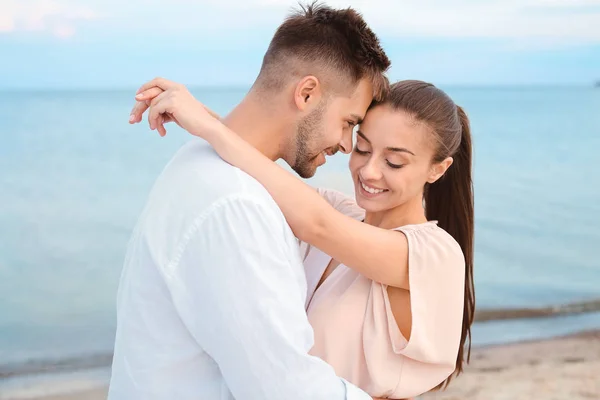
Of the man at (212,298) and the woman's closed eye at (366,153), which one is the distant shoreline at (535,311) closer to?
the woman's closed eye at (366,153)

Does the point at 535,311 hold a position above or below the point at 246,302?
below

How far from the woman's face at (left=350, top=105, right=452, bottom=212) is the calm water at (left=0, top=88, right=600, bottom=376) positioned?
15.1ft

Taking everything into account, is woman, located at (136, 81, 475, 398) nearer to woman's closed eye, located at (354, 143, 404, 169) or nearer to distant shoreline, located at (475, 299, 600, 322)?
woman's closed eye, located at (354, 143, 404, 169)

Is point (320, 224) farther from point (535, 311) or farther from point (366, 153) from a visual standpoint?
point (535, 311)

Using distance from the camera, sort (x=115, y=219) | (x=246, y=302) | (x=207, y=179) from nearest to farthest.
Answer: (x=246, y=302) → (x=207, y=179) → (x=115, y=219)

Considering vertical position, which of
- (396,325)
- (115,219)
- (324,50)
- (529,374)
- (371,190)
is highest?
(324,50)

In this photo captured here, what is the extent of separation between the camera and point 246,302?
1524 mm

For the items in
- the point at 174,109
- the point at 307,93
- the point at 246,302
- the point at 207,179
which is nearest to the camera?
the point at 246,302

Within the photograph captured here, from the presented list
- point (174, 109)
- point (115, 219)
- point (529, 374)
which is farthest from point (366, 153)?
point (115, 219)

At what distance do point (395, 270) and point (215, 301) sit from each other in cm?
69

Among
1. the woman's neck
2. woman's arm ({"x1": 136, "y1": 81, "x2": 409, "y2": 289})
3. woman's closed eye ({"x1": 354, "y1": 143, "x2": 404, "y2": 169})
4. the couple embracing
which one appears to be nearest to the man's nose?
the couple embracing

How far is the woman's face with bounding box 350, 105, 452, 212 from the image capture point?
2158 millimetres

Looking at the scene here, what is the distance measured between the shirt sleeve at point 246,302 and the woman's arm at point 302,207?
0.78 feet

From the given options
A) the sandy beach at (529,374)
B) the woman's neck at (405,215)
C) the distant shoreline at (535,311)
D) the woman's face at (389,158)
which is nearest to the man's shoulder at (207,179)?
the woman's face at (389,158)
